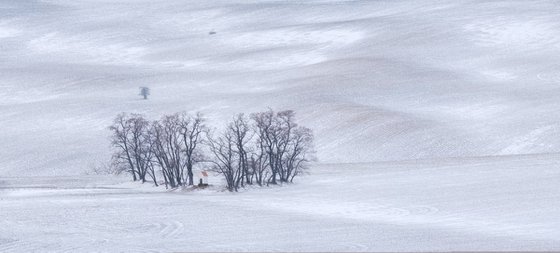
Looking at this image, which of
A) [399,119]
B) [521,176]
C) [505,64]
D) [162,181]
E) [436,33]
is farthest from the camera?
[436,33]

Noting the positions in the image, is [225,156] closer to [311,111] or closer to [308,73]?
[311,111]

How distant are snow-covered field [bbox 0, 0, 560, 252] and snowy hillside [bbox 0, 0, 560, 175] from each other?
7.1 inches

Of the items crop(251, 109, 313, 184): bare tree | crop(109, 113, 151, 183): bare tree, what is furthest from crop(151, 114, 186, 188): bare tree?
crop(251, 109, 313, 184): bare tree

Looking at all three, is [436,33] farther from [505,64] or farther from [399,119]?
[399,119]

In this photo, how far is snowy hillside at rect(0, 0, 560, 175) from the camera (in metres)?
56.9

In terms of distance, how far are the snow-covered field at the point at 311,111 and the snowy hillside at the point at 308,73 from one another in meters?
0.18

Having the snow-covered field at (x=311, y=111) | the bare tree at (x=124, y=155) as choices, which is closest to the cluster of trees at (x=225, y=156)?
the bare tree at (x=124, y=155)

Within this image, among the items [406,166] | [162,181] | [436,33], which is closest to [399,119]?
[406,166]

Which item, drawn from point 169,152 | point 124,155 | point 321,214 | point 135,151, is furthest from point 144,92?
point 321,214

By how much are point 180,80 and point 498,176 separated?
40.5 m

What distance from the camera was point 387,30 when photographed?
302 ft

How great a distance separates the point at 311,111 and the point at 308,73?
1306 centimetres

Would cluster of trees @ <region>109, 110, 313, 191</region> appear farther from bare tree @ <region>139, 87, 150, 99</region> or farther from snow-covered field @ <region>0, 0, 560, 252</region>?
bare tree @ <region>139, 87, 150, 99</region>

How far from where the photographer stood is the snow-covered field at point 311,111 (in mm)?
31406
